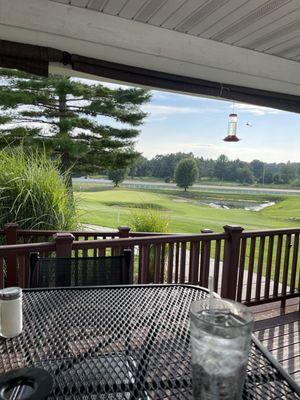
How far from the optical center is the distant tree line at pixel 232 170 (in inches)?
377

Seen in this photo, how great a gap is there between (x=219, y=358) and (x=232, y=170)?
9.61 meters

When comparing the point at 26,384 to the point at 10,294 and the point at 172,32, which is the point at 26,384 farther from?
the point at 172,32

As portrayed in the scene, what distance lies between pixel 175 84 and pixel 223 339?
8.39ft

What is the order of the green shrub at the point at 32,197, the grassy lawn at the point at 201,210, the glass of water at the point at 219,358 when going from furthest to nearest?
the grassy lawn at the point at 201,210
the green shrub at the point at 32,197
the glass of water at the point at 219,358

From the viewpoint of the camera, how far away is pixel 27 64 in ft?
7.98

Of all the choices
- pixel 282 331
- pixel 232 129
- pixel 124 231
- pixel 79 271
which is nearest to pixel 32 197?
pixel 124 231

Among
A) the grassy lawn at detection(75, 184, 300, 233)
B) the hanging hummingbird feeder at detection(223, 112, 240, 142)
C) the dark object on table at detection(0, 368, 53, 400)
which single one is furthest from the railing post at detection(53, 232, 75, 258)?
the grassy lawn at detection(75, 184, 300, 233)

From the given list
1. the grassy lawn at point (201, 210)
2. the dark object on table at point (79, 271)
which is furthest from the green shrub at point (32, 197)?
the grassy lawn at point (201, 210)

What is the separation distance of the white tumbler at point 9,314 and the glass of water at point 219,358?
2.23 feet

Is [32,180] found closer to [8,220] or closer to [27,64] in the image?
[8,220]

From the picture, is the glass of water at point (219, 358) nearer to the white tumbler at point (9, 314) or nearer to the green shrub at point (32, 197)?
the white tumbler at point (9, 314)

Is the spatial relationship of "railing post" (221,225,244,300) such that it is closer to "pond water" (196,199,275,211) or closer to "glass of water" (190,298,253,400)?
"glass of water" (190,298,253,400)

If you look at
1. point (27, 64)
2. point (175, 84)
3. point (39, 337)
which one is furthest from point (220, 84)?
point (39, 337)

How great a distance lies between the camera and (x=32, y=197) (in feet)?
12.5
